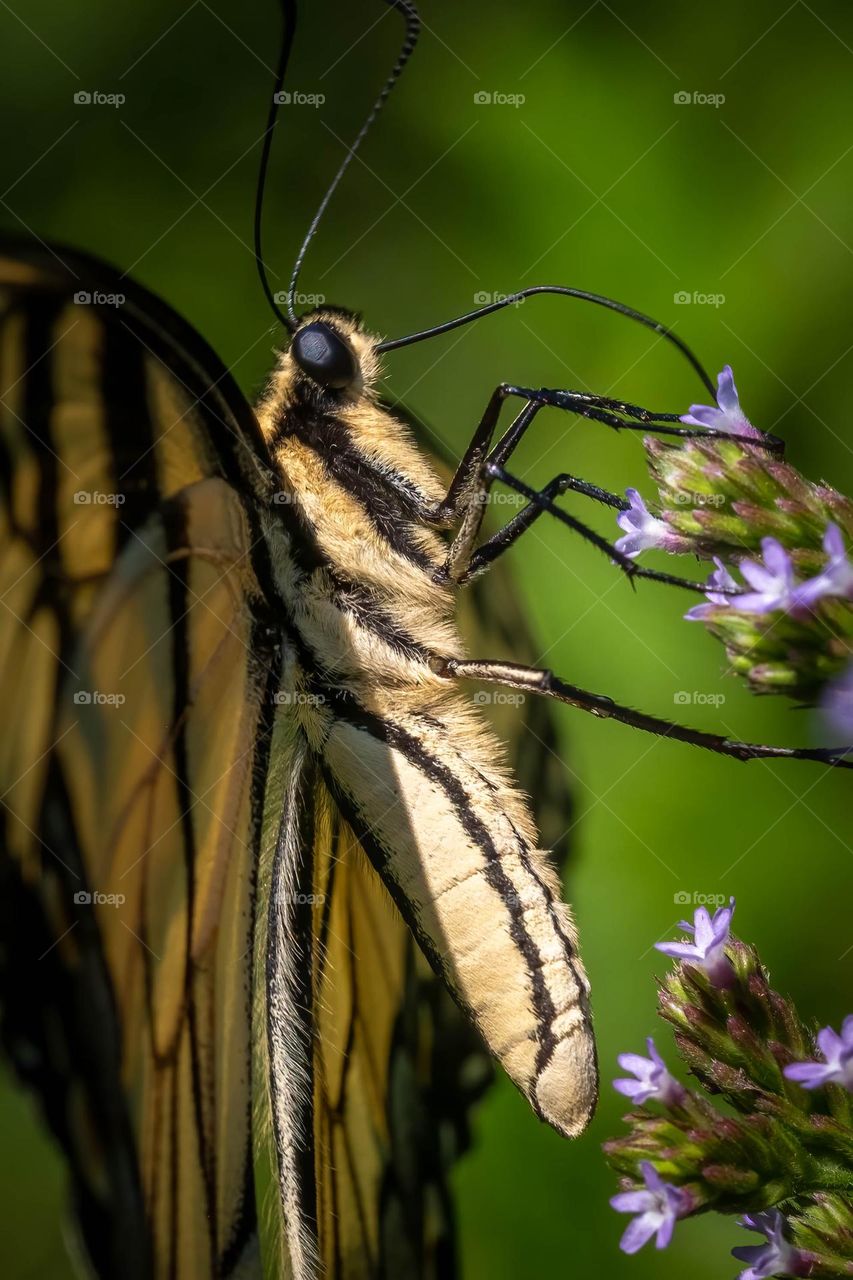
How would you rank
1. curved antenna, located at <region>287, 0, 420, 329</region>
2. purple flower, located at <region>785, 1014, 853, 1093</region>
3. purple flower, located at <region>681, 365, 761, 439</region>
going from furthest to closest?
curved antenna, located at <region>287, 0, 420, 329</region> < purple flower, located at <region>681, 365, 761, 439</region> < purple flower, located at <region>785, 1014, 853, 1093</region>

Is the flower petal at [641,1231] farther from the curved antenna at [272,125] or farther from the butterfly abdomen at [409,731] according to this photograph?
the curved antenna at [272,125]

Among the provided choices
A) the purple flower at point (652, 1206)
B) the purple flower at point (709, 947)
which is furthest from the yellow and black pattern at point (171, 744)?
the purple flower at point (652, 1206)

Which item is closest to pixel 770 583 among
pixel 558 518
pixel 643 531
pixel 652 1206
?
pixel 643 531

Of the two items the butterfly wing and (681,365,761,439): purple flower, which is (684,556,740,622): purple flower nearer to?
(681,365,761,439): purple flower

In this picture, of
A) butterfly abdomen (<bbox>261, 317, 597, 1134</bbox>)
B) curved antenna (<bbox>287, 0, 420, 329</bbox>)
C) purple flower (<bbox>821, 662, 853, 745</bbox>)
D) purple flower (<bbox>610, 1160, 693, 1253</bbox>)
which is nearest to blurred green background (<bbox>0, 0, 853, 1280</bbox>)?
curved antenna (<bbox>287, 0, 420, 329</bbox>)

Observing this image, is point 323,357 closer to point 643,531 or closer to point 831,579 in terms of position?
point 643,531

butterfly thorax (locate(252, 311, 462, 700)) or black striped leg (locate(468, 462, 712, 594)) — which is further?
butterfly thorax (locate(252, 311, 462, 700))
